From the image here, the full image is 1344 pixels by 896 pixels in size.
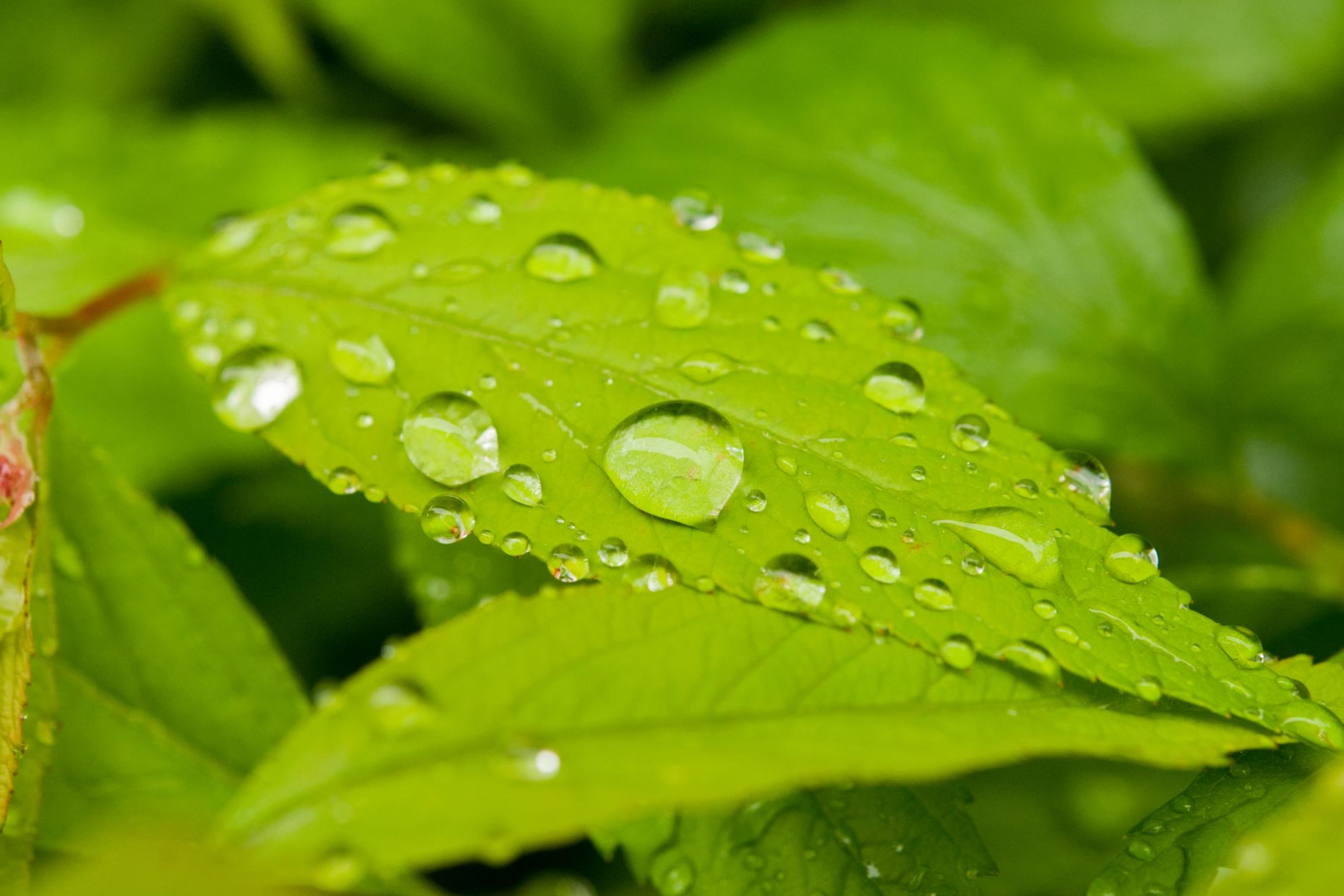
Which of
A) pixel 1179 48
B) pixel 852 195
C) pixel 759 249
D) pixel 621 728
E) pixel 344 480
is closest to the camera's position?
pixel 621 728

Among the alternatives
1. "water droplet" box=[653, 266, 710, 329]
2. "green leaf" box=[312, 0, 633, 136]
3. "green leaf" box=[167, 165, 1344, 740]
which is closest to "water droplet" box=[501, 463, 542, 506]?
"green leaf" box=[167, 165, 1344, 740]

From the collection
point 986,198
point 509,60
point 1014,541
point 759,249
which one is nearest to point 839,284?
point 759,249

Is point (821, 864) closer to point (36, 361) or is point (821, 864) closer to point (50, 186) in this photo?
point (36, 361)

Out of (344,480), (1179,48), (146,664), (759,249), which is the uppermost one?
(1179,48)

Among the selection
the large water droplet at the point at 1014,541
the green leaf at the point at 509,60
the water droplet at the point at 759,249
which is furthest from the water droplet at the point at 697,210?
the green leaf at the point at 509,60

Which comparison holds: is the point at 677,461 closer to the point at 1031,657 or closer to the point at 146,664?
the point at 1031,657
